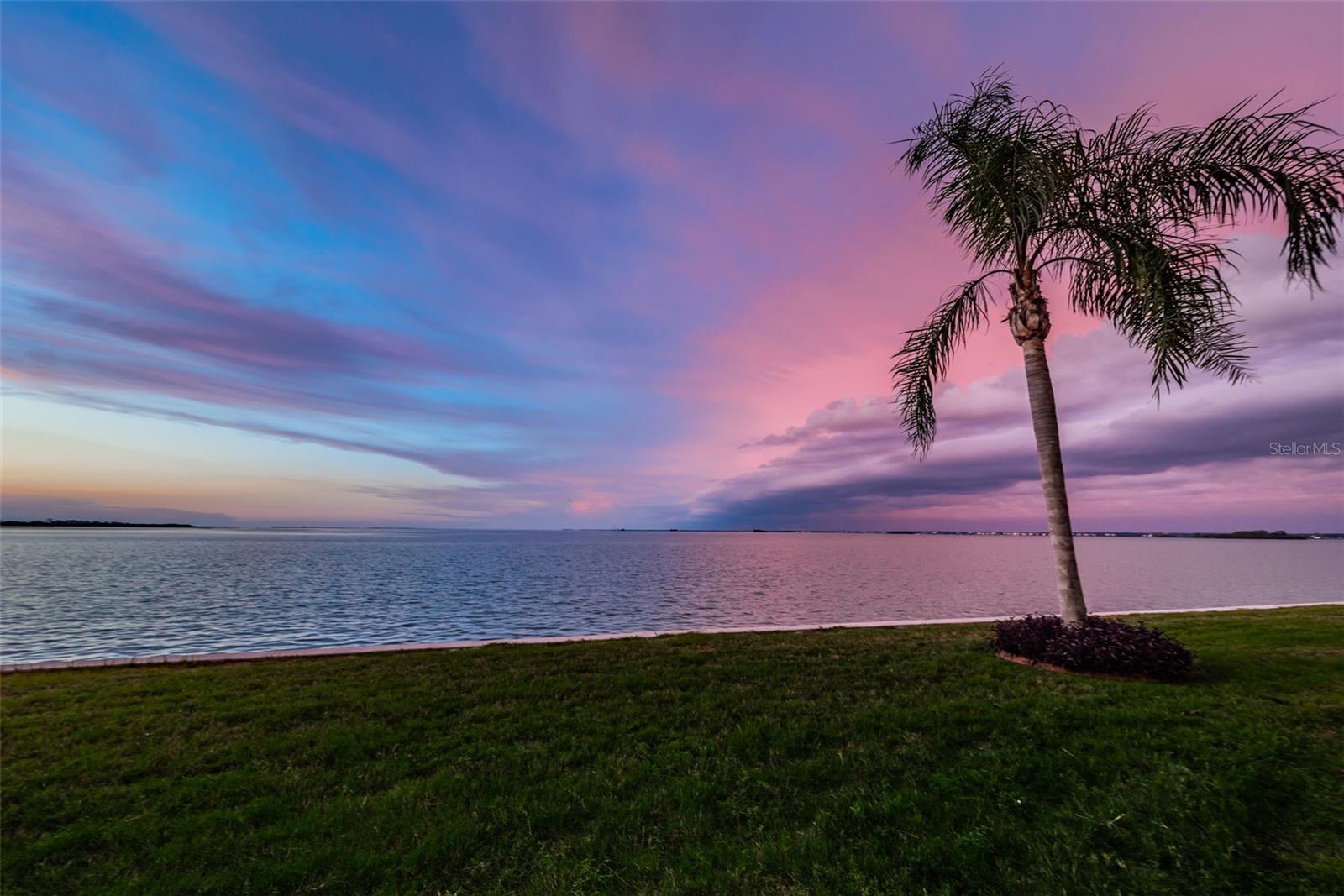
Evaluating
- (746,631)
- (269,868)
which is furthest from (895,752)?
(746,631)

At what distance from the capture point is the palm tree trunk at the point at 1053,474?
458 inches

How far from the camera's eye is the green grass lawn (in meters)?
4.60

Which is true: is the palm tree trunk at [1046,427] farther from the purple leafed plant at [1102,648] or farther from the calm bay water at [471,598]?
the calm bay water at [471,598]

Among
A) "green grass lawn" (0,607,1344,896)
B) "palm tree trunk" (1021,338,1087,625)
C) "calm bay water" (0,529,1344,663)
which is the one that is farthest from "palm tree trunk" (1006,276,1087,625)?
"calm bay water" (0,529,1344,663)

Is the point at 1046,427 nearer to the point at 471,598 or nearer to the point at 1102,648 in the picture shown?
the point at 1102,648

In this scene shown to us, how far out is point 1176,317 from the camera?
10898mm

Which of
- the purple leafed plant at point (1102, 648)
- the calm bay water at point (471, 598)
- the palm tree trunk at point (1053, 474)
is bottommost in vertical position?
the calm bay water at point (471, 598)

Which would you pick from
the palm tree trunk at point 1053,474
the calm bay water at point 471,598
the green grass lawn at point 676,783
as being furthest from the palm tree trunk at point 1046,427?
the calm bay water at point 471,598

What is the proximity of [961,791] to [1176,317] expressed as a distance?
34.7 ft

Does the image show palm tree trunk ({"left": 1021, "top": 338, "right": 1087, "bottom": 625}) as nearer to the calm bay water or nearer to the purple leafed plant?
the purple leafed plant

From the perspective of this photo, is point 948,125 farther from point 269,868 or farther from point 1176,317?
point 269,868

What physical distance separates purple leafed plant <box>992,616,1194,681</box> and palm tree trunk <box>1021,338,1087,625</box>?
0.57 meters

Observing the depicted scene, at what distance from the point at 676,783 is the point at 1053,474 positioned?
34.3 ft

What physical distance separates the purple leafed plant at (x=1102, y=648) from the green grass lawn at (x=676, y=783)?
2.00 ft
